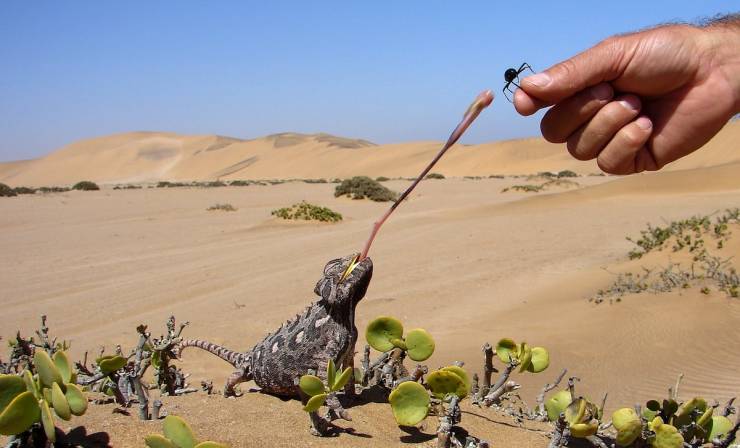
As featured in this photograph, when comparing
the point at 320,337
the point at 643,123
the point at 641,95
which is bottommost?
the point at 320,337

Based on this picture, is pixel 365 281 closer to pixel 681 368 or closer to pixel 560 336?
pixel 681 368

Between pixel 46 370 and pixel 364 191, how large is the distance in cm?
2597

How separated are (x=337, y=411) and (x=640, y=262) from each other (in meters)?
7.87

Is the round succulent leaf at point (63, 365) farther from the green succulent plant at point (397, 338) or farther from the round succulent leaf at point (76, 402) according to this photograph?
the green succulent plant at point (397, 338)

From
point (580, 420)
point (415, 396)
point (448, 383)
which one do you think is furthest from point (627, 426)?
point (415, 396)

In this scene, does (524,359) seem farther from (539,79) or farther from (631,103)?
(539,79)

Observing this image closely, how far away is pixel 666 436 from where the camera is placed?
260cm

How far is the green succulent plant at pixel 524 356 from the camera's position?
3066 mm

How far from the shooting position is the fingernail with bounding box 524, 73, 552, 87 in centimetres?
228

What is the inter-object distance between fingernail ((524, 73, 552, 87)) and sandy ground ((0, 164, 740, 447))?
1605mm

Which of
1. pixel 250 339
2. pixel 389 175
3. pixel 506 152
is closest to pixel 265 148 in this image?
pixel 389 175

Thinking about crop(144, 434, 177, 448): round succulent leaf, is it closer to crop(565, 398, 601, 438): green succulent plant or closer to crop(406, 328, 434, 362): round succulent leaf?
crop(406, 328, 434, 362): round succulent leaf

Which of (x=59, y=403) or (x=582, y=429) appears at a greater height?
(x=59, y=403)

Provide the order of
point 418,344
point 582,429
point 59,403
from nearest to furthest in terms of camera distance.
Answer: point 59,403 < point 582,429 < point 418,344
